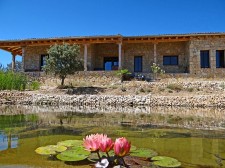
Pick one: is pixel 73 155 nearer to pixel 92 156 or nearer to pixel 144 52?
pixel 92 156

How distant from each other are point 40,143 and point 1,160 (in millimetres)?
1019

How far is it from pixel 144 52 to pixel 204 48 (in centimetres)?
480

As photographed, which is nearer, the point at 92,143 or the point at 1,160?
the point at 92,143

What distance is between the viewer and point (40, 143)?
4121 millimetres

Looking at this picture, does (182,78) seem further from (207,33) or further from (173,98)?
(173,98)

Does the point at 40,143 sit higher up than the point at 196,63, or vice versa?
the point at 196,63

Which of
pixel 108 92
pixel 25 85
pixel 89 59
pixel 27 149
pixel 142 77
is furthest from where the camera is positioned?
pixel 89 59

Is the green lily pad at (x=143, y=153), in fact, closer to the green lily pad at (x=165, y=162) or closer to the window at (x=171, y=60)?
the green lily pad at (x=165, y=162)

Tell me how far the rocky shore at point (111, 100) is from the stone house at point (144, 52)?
665cm

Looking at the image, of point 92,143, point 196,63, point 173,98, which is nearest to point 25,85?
point 173,98

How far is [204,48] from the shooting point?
20.2 m

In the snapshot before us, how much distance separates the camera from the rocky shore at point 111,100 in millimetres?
13344

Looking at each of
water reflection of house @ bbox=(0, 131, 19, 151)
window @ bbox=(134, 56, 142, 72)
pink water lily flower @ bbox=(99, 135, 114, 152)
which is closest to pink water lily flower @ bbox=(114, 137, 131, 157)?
pink water lily flower @ bbox=(99, 135, 114, 152)

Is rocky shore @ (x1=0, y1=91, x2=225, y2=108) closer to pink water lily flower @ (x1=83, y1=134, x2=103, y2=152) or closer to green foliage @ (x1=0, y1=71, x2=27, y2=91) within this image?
green foliage @ (x1=0, y1=71, x2=27, y2=91)
